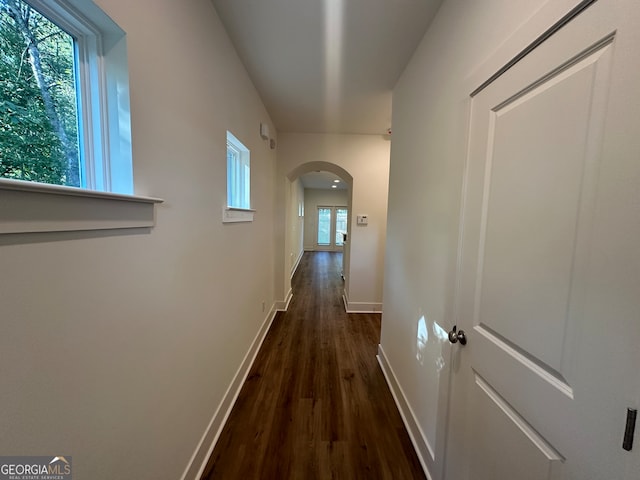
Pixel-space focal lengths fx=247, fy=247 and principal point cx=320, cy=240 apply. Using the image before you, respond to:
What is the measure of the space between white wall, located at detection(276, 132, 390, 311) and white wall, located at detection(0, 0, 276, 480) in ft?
5.74

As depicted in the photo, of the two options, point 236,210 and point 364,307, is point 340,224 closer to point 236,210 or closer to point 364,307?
point 364,307

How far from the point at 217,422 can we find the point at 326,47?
8.82 ft

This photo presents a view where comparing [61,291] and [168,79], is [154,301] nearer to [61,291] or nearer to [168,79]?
[61,291]

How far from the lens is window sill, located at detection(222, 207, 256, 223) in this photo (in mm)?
1748

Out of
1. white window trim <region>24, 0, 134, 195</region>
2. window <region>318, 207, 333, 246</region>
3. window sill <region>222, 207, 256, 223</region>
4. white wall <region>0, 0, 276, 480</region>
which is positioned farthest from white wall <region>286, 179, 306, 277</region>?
white window trim <region>24, 0, 134, 195</region>

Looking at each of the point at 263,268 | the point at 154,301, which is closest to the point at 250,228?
the point at 263,268

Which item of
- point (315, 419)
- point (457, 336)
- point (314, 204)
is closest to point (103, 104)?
point (457, 336)

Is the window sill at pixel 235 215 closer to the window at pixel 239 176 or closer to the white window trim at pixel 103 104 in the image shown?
the window at pixel 239 176

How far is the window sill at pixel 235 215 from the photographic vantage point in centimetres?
175

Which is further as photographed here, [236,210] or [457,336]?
[236,210]

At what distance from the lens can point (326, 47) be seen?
5.87 feet

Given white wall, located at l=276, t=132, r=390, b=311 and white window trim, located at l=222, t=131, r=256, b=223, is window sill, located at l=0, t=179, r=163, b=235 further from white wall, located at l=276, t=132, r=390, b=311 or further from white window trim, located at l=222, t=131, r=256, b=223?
white wall, located at l=276, t=132, r=390, b=311

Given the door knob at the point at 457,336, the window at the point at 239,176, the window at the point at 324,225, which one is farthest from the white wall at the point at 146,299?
the window at the point at 324,225

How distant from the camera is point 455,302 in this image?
1.15 m
